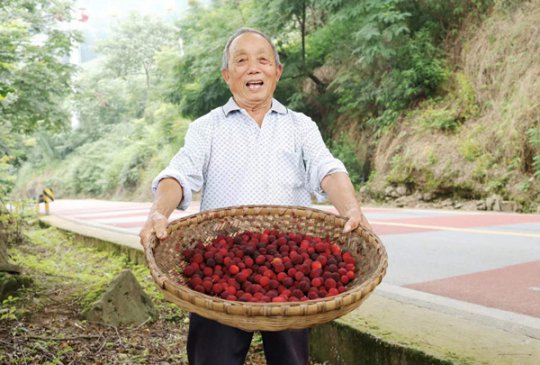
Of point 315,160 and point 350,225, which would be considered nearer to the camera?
point 350,225

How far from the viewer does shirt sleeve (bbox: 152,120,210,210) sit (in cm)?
197

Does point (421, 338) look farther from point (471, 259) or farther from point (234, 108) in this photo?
point (471, 259)

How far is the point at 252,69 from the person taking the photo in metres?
2.07

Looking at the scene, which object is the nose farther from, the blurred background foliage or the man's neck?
the blurred background foliage

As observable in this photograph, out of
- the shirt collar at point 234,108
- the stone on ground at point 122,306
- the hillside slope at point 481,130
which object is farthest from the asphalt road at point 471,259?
the hillside slope at point 481,130

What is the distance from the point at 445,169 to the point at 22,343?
10.4m

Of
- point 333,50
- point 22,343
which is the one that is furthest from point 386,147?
point 22,343

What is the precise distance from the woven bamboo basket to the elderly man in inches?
3.1

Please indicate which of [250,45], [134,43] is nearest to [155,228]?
[250,45]

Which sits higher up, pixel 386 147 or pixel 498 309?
pixel 386 147

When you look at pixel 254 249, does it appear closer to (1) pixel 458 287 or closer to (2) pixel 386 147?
(1) pixel 458 287

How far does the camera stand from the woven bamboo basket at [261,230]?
1.44m

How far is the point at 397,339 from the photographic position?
7.41ft

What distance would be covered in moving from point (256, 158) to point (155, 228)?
0.50m
